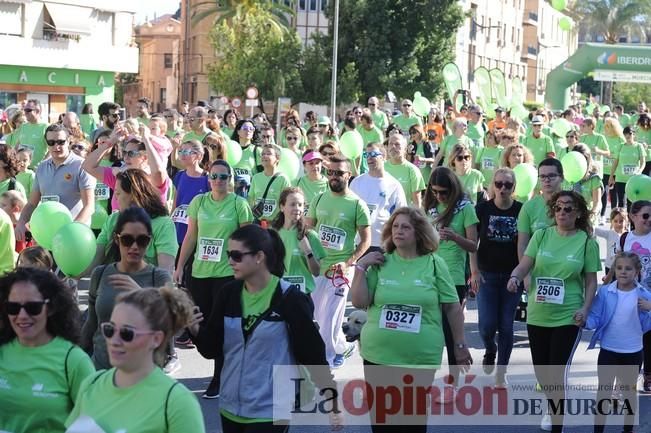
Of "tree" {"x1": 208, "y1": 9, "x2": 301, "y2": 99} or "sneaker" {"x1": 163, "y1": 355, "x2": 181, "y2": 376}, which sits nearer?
"sneaker" {"x1": 163, "y1": 355, "x2": 181, "y2": 376}

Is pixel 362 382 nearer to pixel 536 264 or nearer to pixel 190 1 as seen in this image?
pixel 536 264

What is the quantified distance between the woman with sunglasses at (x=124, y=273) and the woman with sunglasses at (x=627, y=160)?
13.3 meters

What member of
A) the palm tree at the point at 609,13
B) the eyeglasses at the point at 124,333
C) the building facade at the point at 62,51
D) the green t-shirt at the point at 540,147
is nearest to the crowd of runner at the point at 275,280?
the eyeglasses at the point at 124,333

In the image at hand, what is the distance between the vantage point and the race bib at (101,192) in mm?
11430

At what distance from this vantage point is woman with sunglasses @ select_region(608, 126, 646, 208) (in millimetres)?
18016

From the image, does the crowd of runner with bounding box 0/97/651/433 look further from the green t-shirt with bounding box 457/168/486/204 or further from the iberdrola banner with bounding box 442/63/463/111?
the iberdrola banner with bounding box 442/63/463/111

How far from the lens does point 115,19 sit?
145ft

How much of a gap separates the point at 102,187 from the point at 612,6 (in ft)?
233

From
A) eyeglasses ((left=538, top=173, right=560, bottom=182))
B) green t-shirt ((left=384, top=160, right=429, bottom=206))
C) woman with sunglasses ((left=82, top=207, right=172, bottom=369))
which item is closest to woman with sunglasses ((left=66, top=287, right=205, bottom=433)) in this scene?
woman with sunglasses ((left=82, top=207, right=172, bottom=369))

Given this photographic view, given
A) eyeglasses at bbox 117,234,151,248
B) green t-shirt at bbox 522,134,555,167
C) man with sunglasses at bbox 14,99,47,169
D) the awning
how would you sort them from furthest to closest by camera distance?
1. the awning
2. green t-shirt at bbox 522,134,555,167
3. man with sunglasses at bbox 14,99,47,169
4. eyeglasses at bbox 117,234,151,248

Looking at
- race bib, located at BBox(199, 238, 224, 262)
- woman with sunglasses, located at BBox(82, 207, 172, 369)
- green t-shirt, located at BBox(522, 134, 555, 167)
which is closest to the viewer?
woman with sunglasses, located at BBox(82, 207, 172, 369)

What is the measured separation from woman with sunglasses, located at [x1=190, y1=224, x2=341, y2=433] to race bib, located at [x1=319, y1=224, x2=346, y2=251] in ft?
13.0

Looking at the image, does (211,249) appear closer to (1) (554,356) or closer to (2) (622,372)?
(1) (554,356)

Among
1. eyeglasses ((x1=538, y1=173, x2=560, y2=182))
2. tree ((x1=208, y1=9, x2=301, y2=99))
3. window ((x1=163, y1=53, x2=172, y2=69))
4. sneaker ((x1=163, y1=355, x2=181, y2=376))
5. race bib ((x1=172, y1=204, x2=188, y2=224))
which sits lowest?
sneaker ((x1=163, y1=355, x2=181, y2=376))
